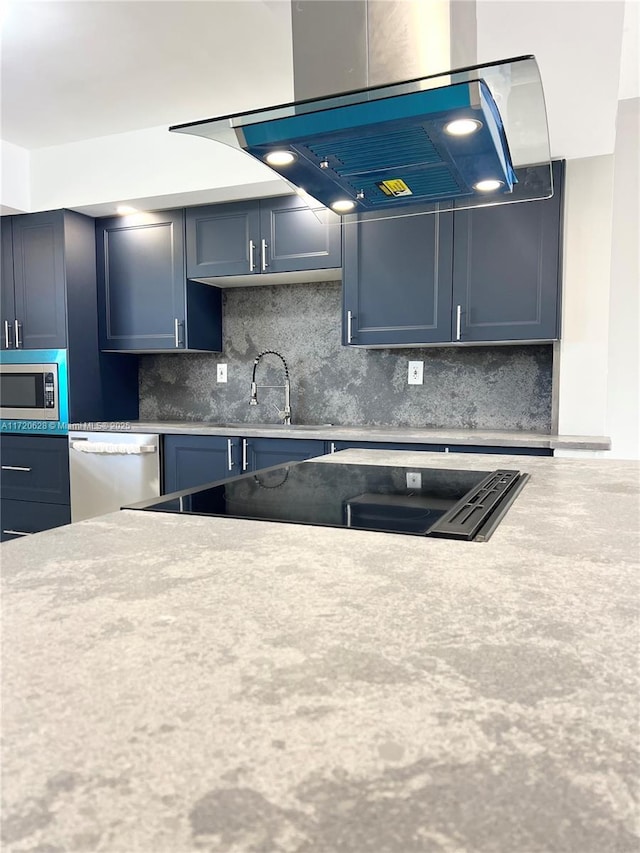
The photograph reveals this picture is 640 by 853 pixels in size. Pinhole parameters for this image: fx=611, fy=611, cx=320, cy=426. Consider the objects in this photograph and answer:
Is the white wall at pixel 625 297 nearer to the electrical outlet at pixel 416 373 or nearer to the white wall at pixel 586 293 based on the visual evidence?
the white wall at pixel 586 293

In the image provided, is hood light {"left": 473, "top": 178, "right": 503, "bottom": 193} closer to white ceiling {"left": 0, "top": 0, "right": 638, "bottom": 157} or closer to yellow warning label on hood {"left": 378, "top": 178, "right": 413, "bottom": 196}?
yellow warning label on hood {"left": 378, "top": 178, "right": 413, "bottom": 196}

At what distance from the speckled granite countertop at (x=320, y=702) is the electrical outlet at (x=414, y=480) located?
546 mm

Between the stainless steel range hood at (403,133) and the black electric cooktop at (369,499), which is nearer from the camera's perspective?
the black electric cooktop at (369,499)

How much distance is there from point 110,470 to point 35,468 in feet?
2.01

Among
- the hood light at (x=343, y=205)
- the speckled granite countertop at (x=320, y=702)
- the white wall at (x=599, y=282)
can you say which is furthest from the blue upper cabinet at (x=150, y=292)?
the speckled granite countertop at (x=320, y=702)

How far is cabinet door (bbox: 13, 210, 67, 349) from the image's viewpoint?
3664 millimetres

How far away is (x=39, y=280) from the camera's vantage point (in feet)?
12.3

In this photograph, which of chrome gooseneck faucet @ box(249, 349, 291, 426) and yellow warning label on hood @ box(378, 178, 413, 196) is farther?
chrome gooseneck faucet @ box(249, 349, 291, 426)

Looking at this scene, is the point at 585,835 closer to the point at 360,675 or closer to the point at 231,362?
the point at 360,675

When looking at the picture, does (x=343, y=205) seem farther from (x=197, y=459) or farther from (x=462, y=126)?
(x=197, y=459)

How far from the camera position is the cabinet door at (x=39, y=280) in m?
3.66

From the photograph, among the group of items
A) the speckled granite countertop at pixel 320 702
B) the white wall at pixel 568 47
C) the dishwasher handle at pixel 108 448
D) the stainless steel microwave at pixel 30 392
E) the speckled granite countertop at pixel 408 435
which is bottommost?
the dishwasher handle at pixel 108 448

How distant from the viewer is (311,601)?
2.07 feet

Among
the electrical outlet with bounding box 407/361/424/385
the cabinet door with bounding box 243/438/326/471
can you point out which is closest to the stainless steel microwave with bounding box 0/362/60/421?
the cabinet door with bounding box 243/438/326/471
